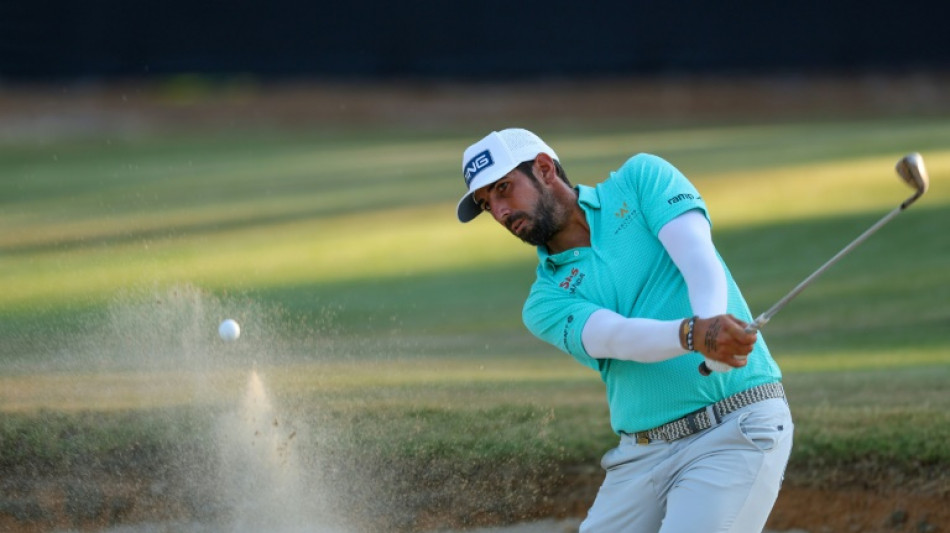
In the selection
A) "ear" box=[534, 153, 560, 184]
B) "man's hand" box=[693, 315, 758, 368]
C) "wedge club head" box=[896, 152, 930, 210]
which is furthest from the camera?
"ear" box=[534, 153, 560, 184]

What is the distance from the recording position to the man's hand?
13.2 ft

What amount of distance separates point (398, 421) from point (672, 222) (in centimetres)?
307

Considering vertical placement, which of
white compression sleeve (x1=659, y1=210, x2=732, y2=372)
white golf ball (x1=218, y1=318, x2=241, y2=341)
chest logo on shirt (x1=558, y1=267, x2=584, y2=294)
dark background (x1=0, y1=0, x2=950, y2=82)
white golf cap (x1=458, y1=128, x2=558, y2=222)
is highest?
white golf cap (x1=458, y1=128, x2=558, y2=222)

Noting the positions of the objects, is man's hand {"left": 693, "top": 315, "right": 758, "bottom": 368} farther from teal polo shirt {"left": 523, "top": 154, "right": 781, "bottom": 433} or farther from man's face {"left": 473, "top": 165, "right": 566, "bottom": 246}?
man's face {"left": 473, "top": 165, "right": 566, "bottom": 246}

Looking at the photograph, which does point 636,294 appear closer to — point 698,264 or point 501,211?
point 698,264

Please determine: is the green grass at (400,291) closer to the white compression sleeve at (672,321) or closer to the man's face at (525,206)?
the man's face at (525,206)

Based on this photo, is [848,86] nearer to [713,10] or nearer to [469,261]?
[713,10]

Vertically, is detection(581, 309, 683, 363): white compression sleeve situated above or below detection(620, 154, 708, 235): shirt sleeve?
below

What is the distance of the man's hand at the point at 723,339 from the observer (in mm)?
4023

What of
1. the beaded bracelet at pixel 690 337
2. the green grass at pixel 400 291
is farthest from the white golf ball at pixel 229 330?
the beaded bracelet at pixel 690 337

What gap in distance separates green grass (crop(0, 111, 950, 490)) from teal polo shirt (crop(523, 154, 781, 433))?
2459 millimetres

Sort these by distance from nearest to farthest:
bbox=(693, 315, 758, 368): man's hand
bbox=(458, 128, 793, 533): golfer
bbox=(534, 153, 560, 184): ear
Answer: bbox=(693, 315, 758, 368): man's hand → bbox=(458, 128, 793, 533): golfer → bbox=(534, 153, 560, 184): ear

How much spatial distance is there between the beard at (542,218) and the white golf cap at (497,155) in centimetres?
14

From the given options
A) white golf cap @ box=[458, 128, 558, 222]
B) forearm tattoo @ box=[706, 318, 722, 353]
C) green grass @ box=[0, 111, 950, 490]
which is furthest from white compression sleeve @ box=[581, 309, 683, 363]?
green grass @ box=[0, 111, 950, 490]
